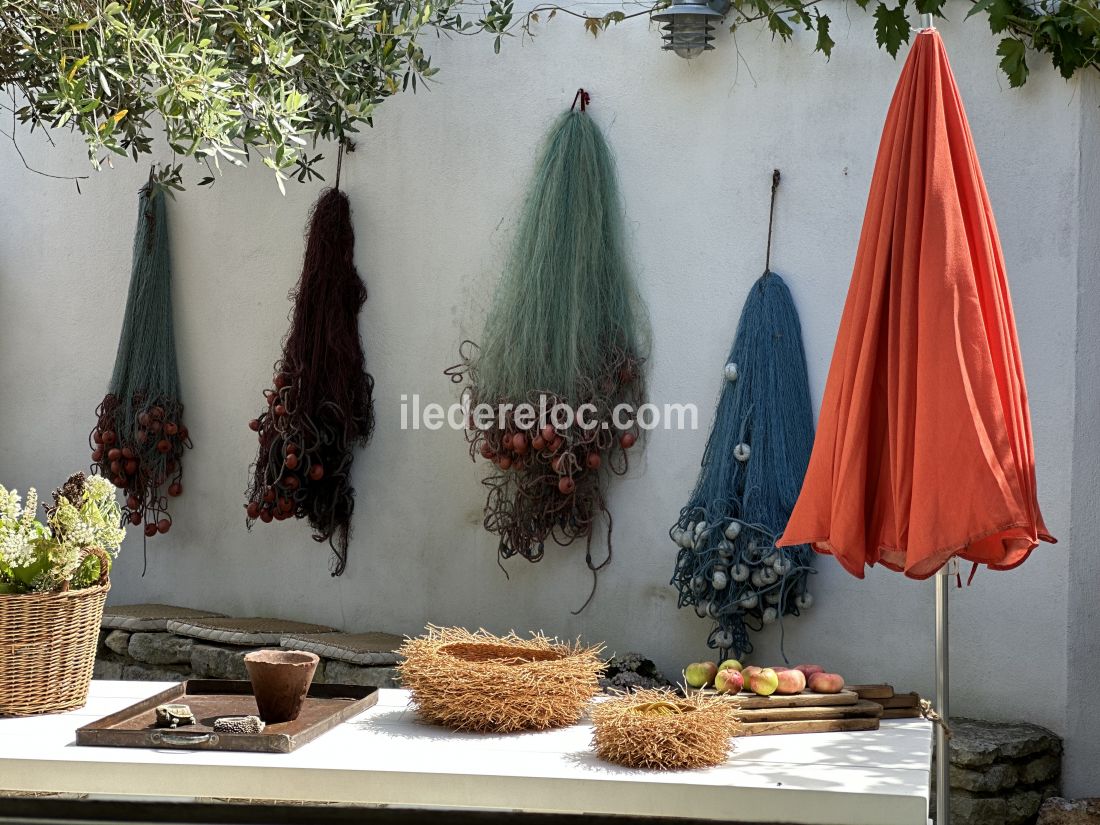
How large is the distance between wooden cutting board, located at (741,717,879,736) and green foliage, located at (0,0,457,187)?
186cm

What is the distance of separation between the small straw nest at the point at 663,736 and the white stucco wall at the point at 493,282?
196 cm

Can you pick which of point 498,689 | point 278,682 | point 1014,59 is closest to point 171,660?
point 278,682

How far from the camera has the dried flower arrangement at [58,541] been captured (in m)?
2.17

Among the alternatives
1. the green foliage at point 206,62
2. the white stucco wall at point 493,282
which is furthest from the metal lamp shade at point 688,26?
the green foliage at point 206,62

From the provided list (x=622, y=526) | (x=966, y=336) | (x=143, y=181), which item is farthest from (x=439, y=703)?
(x=143, y=181)

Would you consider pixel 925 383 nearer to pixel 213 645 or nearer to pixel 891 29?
pixel 891 29

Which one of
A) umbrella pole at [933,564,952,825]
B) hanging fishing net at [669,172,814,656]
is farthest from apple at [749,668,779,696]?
hanging fishing net at [669,172,814,656]

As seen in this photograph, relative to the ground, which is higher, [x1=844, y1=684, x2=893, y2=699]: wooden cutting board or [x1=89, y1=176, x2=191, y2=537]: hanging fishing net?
[x1=89, y1=176, x2=191, y2=537]: hanging fishing net

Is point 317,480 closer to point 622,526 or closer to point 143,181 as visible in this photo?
point 622,526

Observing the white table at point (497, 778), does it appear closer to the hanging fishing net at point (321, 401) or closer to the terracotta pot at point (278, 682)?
the terracotta pot at point (278, 682)

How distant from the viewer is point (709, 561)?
149 inches

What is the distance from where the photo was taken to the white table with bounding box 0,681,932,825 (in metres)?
1.78

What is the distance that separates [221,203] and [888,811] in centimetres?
397

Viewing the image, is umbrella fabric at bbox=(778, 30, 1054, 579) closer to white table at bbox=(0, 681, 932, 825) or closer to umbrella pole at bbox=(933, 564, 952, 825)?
umbrella pole at bbox=(933, 564, 952, 825)
